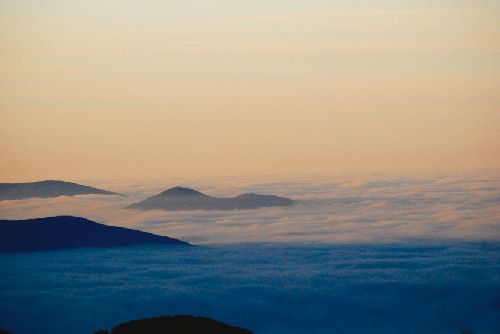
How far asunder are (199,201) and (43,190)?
2569 millimetres

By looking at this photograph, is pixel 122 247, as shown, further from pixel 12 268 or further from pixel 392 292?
pixel 392 292

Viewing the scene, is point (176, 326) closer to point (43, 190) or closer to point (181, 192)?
point (181, 192)

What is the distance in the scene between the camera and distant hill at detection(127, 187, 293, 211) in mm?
15305

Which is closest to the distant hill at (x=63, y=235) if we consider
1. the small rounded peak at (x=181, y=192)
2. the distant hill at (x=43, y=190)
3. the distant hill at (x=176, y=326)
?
the distant hill at (x=43, y=190)

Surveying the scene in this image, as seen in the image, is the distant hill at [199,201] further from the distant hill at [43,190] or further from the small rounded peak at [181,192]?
the distant hill at [43,190]

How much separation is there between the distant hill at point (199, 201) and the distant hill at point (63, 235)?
62 centimetres

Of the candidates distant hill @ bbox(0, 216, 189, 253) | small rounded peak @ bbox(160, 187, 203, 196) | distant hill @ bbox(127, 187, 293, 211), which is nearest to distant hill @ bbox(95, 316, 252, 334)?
distant hill @ bbox(0, 216, 189, 253)

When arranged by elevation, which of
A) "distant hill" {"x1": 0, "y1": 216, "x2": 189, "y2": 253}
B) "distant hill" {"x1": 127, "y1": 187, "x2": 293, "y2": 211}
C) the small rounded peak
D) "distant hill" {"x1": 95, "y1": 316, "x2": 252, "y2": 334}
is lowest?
"distant hill" {"x1": 95, "y1": 316, "x2": 252, "y2": 334}

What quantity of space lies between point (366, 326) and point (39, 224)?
547 centimetres

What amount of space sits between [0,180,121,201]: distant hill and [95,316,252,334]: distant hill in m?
2.86

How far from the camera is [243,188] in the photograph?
1559cm

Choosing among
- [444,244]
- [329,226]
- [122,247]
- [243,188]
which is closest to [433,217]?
[444,244]

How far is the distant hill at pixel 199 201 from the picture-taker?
15.3 metres

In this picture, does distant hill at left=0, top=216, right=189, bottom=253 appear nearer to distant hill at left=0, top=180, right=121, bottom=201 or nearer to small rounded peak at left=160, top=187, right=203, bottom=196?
distant hill at left=0, top=180, right=121, bottom=201
